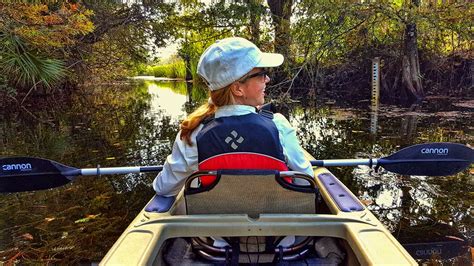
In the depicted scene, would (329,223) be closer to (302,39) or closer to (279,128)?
(279,128)

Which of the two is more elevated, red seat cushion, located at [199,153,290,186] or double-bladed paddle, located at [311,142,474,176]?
red seat cushion, located at [199,153,290,186]

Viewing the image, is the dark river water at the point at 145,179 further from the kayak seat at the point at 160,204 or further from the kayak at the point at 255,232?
the kayak at the point at 255,232

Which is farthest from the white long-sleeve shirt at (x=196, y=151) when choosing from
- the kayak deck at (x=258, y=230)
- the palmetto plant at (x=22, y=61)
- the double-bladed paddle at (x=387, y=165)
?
the palmetto plant at (x=22, y=61)

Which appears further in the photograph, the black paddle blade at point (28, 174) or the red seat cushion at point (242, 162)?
the black paddle blade at point (28, 174)

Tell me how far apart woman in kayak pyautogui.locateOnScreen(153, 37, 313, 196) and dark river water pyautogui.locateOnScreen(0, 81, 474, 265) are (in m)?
1.36

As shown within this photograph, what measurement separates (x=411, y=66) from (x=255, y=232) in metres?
10.1

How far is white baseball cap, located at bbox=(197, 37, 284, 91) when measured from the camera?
5.52 feet

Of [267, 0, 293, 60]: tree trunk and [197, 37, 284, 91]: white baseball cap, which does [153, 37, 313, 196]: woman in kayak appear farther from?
[267, 0, 293, 60]: tree trunk

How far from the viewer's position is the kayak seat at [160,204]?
189cm

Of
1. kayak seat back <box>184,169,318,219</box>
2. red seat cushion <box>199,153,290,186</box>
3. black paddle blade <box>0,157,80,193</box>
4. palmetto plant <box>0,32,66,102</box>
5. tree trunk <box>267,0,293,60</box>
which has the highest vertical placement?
tree trunk <box>267,0,293,60</box>

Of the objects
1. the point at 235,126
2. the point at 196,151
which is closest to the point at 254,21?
the point at 196,151

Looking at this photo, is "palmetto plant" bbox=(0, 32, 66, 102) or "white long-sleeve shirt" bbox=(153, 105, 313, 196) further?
"palmetto plant" bbox=(0, 32, 66, 102)

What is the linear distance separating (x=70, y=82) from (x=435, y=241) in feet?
46.8

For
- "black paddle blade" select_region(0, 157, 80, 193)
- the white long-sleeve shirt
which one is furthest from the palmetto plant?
the white long-sleeve shirt
